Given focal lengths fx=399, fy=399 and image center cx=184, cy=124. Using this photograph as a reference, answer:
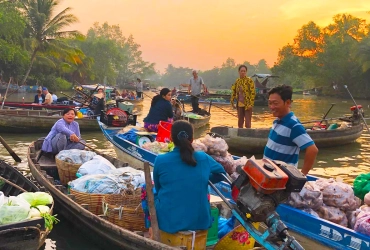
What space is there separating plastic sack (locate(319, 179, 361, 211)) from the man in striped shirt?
642 millimetres

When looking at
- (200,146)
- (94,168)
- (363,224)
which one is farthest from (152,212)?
(200,146)

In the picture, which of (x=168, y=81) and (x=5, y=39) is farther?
(x=168, y=81)

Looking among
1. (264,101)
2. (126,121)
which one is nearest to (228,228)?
(126,121)

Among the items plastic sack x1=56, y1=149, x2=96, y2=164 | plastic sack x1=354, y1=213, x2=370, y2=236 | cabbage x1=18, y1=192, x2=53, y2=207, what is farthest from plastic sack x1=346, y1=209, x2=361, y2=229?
plastic sack x1=56, y1=149, x2=96, y2=164

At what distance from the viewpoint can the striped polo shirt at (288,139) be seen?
377cm

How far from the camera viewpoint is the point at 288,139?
3855 mm

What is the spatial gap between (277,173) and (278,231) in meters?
0.42

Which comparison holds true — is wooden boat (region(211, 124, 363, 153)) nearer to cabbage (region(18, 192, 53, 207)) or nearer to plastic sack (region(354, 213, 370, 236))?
cabbage (region(18, 192, 53, 207))

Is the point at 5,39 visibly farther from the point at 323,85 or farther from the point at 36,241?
the point at 323,85

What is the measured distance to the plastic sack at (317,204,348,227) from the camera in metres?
4.16

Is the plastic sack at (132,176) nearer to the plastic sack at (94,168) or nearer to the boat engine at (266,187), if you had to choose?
the plastic sack at (94,168)

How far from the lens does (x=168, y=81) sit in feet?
599

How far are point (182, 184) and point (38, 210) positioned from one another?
6.15ft

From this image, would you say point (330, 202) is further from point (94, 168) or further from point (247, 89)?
point (247, 89)
